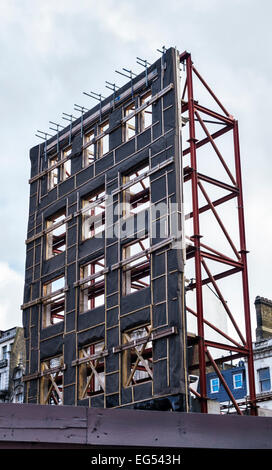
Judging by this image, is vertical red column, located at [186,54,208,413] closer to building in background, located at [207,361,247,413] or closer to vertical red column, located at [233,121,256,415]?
vertical red column, located at [233,121,256,415]

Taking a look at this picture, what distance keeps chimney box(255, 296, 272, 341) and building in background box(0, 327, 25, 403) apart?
931 inches

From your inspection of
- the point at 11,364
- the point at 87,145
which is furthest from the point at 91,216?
the point at 11,364

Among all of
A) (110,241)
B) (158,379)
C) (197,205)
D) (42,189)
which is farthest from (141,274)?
(42,189)

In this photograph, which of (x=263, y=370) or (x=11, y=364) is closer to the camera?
(x=263, y=370)

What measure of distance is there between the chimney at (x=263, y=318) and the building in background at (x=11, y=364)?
931 inches

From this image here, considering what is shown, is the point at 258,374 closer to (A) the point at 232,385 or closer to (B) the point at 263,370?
(B) the point at 263,370

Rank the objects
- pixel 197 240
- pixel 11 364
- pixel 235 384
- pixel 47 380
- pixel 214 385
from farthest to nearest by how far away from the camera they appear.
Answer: pixel 11 364 → pixel 214 385 → pixel 235 384 → pixel 47 380 → pixel 197 240

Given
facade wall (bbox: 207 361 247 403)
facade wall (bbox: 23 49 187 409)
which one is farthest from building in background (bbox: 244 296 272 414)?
facade wall (bbox: 23 49 187 409)

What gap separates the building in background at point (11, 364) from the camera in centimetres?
6725

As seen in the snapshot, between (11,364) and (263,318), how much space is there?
83.8 feet

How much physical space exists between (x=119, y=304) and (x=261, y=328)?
2154 centimetres

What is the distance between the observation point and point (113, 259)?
120ft

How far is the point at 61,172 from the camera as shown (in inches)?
1710

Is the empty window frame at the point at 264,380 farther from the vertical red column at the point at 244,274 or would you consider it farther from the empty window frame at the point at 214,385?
the vertical red column at the point at 244,274
